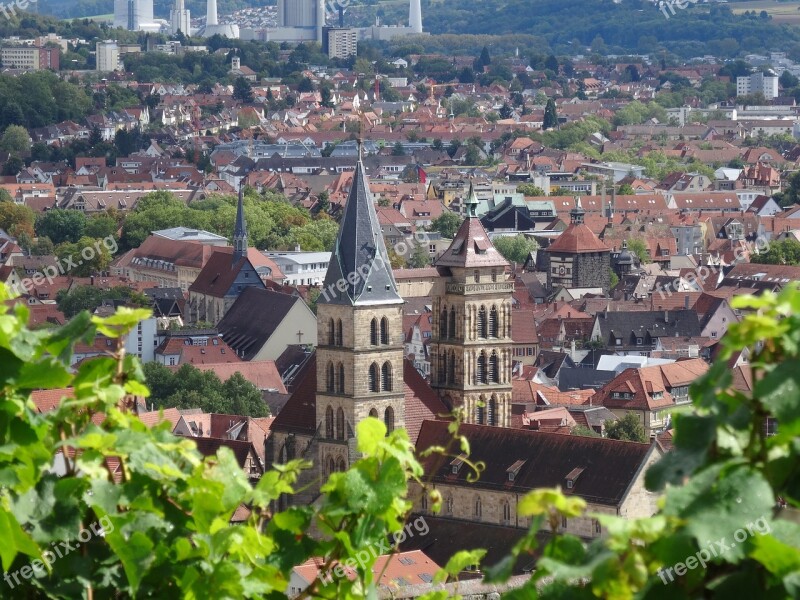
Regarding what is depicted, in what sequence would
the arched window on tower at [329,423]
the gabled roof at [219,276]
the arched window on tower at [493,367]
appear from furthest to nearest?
the gabled roof at [219,276] < the arched window on tower at [493,367] < the arched window on tower at [329,423]

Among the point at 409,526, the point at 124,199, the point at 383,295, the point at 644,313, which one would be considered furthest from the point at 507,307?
the point at 124,199

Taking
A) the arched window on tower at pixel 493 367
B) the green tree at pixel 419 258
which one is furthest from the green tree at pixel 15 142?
the arched window on tower at pixel 493 367

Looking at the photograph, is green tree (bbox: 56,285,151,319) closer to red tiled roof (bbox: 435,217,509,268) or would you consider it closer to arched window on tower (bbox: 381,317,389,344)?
red tiled roof (bbox: 435,217,509,268)

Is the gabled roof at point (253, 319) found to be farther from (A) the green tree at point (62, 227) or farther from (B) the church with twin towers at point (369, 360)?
(A) the green tree at point (62, 227)

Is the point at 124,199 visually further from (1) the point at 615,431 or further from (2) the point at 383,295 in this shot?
(2) the point at 383,295

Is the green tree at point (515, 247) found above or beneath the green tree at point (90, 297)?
beneath
